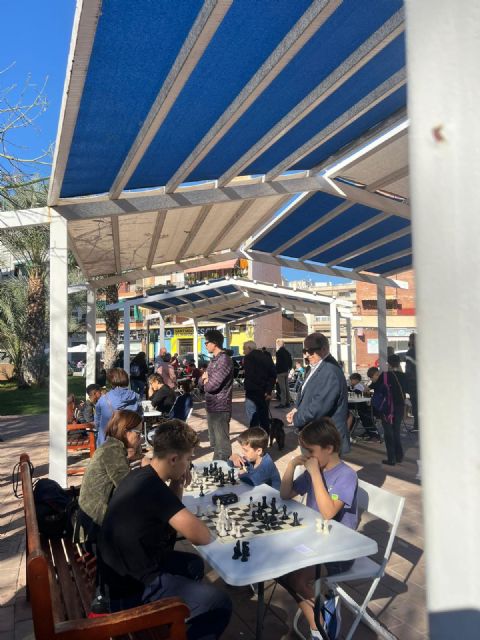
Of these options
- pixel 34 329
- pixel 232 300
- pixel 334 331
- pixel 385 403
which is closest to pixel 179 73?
pixel 385 403

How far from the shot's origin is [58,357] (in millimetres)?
5625

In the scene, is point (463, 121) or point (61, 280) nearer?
point (463, 121)

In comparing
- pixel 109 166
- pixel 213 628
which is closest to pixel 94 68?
pixel 109 166

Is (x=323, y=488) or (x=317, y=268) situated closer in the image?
(x=323, y=488)

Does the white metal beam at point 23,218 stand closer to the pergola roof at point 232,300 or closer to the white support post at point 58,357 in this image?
the white support post at point 58,357

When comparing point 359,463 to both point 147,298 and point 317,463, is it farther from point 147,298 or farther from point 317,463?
point 147,298

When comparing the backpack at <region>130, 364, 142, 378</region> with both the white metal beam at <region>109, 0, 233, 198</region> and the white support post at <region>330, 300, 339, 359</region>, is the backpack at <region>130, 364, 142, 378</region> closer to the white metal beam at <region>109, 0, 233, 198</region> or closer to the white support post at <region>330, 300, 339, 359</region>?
the white support post at <region>330, 300, 339, 359</region>

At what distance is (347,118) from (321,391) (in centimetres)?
265

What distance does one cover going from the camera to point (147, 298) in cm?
1443

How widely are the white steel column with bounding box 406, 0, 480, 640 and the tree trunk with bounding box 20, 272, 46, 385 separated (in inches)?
969

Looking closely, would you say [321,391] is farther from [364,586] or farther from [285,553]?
[285,553]

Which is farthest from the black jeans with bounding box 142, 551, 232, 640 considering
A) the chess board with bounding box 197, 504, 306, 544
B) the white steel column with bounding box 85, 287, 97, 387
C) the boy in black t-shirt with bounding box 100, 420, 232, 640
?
the white steel column with bounding box 85, 287, 97, 387

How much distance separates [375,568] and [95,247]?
7.57m

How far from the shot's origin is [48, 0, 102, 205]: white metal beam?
3.18 metres
